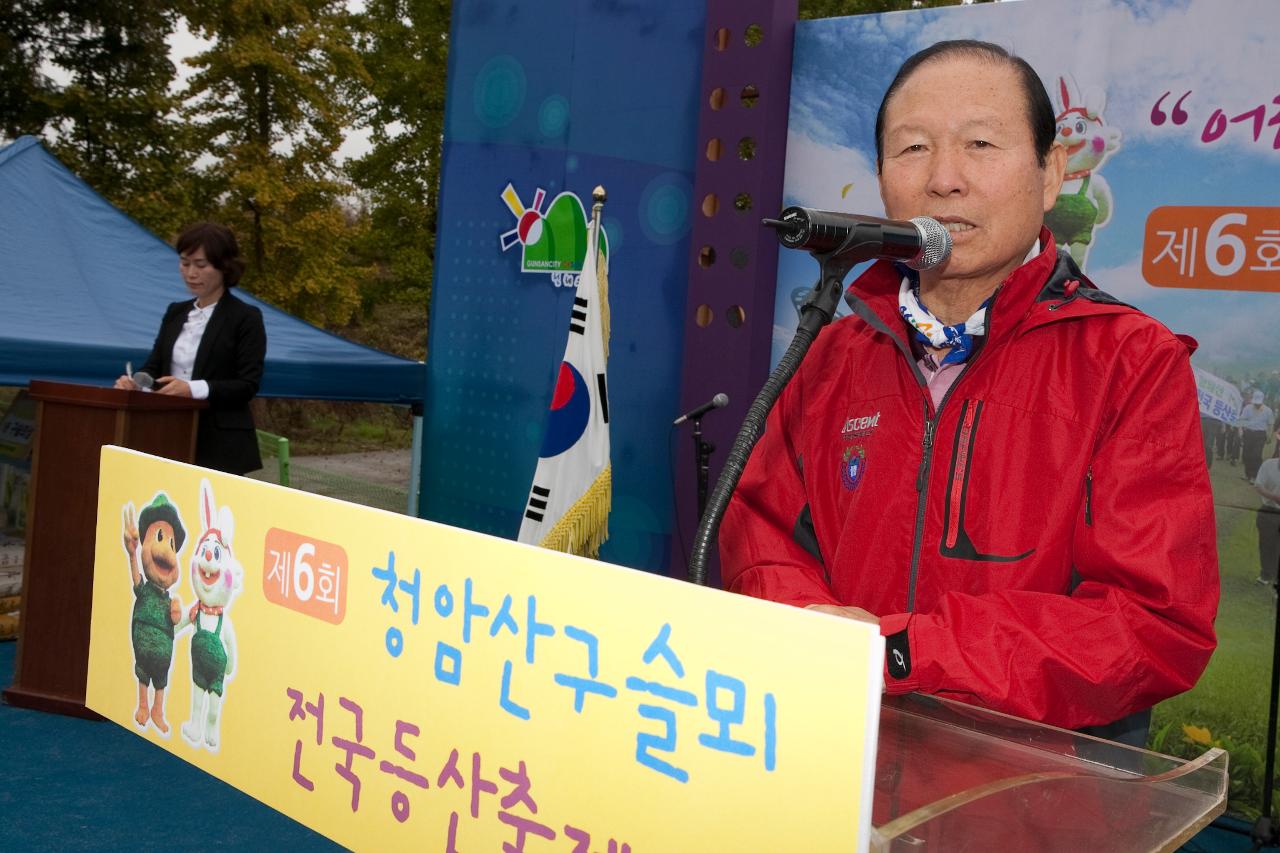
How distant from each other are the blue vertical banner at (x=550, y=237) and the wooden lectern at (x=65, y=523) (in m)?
1.51

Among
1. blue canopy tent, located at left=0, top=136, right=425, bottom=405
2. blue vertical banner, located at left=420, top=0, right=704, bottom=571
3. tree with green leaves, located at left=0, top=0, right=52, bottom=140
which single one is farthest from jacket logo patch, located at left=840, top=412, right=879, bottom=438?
tree with green leaves, located at left=0, top=0, right=52, bottom=140

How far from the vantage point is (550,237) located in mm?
4547

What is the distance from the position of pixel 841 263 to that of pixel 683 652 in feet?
1.70

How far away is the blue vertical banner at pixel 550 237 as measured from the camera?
416 centimetres

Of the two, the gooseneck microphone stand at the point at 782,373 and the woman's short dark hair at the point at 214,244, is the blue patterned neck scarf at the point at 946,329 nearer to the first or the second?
the gooseneck microphone stand at the point at 782,373

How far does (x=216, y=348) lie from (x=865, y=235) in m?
3.22

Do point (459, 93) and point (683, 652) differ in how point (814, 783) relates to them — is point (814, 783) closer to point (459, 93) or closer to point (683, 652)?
point (683, 652)

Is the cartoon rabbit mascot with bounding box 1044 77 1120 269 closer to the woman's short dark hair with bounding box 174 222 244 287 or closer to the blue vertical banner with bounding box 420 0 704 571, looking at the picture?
the blue vertical banner with bounding box 420 0 704 571

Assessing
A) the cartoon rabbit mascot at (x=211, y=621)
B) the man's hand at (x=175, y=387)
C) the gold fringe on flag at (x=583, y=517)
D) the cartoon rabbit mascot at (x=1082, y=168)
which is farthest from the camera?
the gold fringe on flag at (x=583, y=517)

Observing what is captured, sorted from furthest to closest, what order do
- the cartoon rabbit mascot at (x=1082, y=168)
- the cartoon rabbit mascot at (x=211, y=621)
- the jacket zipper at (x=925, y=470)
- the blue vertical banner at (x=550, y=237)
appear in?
1. the blue vertical banner at (x=550, y=237)
2. the cartoon rabbit mascot at (x=1082, y=168)
3. the jacket zipper at (x=925, y=470)
4. the cartoon rabbit mascot at (x=211, y=621)

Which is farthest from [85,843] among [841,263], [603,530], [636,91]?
[636,91]

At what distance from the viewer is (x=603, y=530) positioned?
402cm

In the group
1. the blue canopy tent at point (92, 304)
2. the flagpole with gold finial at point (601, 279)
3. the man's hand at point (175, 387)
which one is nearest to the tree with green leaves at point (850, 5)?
the blue canopy tent at point (92, 304)

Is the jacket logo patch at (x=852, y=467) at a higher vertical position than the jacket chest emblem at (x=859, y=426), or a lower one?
lower
